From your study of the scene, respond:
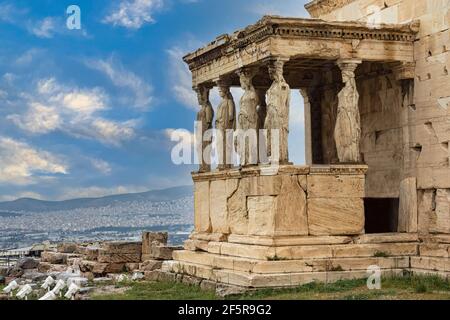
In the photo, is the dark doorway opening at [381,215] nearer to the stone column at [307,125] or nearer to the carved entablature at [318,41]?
the stone column at [307,125]

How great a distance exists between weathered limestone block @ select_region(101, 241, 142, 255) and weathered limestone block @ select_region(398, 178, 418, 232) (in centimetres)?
925

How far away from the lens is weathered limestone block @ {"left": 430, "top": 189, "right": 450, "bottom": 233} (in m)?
17.0

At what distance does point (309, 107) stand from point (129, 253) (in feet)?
23.1

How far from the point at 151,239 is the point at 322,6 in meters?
8.36

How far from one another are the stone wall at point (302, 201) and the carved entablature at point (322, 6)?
474 cm

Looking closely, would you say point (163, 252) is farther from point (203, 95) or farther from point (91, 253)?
point (203, 95)

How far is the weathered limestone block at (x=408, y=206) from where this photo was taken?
1777 cm

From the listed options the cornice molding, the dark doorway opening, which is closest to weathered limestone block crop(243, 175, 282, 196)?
the cornice molding

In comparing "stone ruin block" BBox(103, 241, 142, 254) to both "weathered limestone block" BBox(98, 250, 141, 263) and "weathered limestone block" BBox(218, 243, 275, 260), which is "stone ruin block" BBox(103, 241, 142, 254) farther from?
"weathered limestone block" BBox(218, 243, 275, 260)

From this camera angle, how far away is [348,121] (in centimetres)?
1748

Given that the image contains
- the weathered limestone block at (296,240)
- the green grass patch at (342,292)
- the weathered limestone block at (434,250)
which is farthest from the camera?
the weathered limestone block at (434,250)

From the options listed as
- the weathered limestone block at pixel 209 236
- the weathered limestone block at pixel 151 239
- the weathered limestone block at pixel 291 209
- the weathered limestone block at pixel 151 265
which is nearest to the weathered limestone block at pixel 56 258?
the weathered limestone block at pixel 151 239

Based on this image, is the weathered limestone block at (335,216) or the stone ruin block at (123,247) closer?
the weathered limestone block at (335,216)
